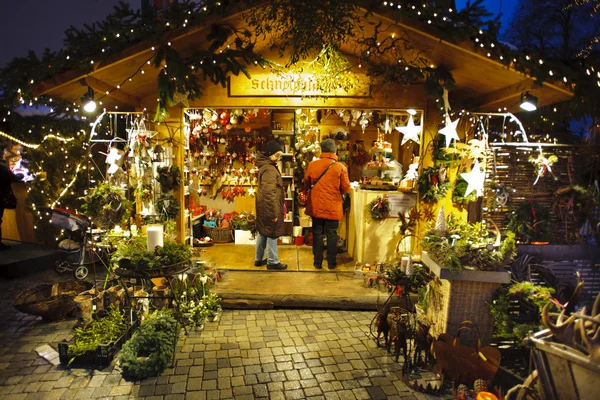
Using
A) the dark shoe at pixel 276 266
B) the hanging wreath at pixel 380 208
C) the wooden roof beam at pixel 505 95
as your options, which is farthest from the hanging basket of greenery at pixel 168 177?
the wooden roof beam at pixel 505 95

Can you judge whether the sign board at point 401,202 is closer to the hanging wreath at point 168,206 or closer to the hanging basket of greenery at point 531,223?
the hanging basket of greenery at point 531,223

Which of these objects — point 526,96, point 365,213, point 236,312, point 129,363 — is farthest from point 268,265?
point 526,96

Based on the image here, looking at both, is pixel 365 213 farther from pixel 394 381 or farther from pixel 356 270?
pixel 394 381

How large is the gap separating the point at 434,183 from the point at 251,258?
362 cm

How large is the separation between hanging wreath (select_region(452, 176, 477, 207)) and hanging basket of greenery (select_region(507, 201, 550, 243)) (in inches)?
25.4

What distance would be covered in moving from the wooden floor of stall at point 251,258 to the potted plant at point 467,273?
8.31ft

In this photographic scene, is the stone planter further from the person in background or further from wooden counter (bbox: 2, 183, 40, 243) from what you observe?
wooden counter (bbox: 2, 183, 40, 243)

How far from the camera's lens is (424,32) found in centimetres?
476

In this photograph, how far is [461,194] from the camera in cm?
600

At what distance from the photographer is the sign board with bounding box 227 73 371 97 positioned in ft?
19.7

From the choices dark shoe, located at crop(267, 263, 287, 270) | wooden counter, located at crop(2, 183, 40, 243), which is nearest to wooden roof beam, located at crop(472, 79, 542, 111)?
dark shoe, located at crop(267, 263, 287, 270)

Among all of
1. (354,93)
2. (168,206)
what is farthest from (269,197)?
(354,93)

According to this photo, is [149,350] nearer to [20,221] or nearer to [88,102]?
[88,102]

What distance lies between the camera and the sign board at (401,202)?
6.39 metres
